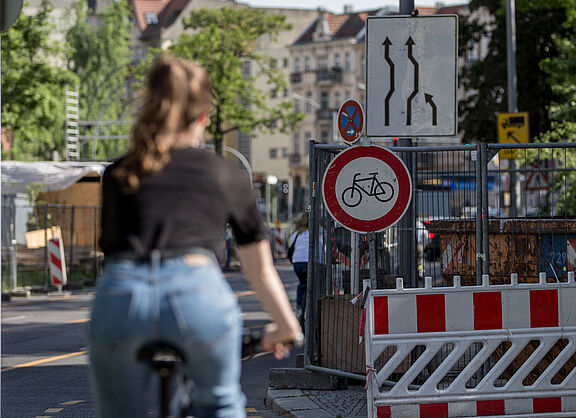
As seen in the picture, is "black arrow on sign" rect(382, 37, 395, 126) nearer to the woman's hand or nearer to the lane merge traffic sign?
the lane merge traffic sign

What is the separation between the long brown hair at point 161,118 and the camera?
3619mm

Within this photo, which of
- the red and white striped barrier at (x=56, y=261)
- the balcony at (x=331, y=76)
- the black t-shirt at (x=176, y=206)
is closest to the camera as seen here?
the black t-shirt at (x=176, y=206)

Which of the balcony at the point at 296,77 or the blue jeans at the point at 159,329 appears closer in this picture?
the blue jeans at the point at 159,329

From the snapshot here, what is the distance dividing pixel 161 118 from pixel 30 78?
2907cm

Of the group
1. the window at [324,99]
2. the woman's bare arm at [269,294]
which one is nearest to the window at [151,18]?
the window at [324,99]

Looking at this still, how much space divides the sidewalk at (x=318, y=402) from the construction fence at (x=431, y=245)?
196mm

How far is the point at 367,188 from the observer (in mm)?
8547

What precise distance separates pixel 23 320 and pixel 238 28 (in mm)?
27176

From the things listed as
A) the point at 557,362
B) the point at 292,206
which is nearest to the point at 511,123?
the point at 557,362

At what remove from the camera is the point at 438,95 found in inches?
367

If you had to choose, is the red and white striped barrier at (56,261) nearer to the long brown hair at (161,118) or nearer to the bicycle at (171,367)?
the bicycle at (171,367)

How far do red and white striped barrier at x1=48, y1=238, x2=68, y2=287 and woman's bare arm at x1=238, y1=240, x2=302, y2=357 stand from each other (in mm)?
21250

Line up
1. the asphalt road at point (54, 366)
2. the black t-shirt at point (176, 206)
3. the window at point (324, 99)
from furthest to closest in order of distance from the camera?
1. the window at point (324, 99)
2. the asphalt road at point (54, 366)
3. the black t-shirt at point (176, 206)

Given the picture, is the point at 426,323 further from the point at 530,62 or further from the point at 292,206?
Result: the point at 292,206
